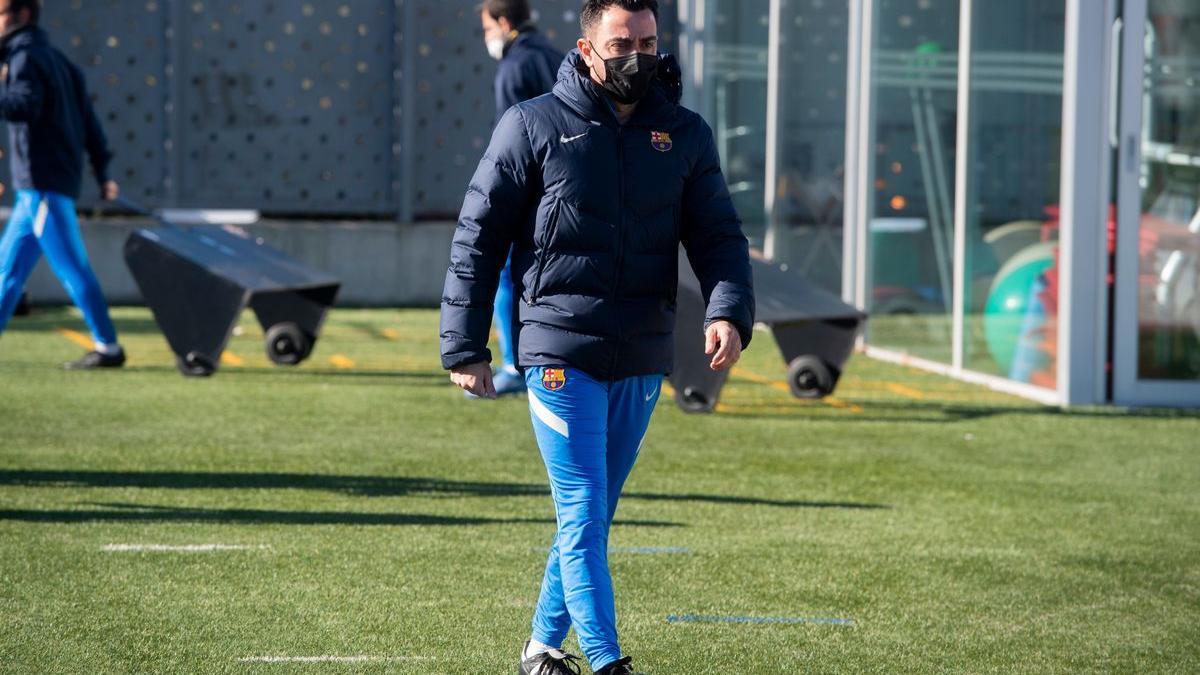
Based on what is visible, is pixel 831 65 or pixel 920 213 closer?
pixel 920 213

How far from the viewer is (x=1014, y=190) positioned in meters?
11.2

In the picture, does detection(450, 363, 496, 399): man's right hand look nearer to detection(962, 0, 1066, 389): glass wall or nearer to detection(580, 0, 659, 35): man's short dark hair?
detection(580, 0, 659, 35): man's short dark hair

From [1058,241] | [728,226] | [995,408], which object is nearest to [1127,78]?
[1058,241]

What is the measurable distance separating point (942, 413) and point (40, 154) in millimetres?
5205

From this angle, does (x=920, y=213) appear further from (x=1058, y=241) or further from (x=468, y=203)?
(x=468, y=203)

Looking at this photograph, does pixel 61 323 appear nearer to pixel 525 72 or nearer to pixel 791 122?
pixel 791 122

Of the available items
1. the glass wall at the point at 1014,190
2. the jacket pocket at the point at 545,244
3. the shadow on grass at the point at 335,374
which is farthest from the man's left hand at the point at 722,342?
the shadow on grass at the point at 335,374

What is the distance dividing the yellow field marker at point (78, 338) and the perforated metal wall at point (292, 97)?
3918 mm

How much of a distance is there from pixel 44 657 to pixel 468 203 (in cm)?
158

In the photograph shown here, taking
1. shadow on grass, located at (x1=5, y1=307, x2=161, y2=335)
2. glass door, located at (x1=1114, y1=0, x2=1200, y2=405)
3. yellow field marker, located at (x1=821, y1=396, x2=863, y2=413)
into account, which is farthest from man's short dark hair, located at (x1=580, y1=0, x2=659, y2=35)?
shadow on grass, located at (x1=5, y1=307, x2=161, y2=335)

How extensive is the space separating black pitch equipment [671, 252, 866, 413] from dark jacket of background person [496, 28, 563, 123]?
3.91ft

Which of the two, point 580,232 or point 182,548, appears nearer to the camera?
point 580,232

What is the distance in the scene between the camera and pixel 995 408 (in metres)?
10.6

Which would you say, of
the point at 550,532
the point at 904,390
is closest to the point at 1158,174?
the point at 904,390
